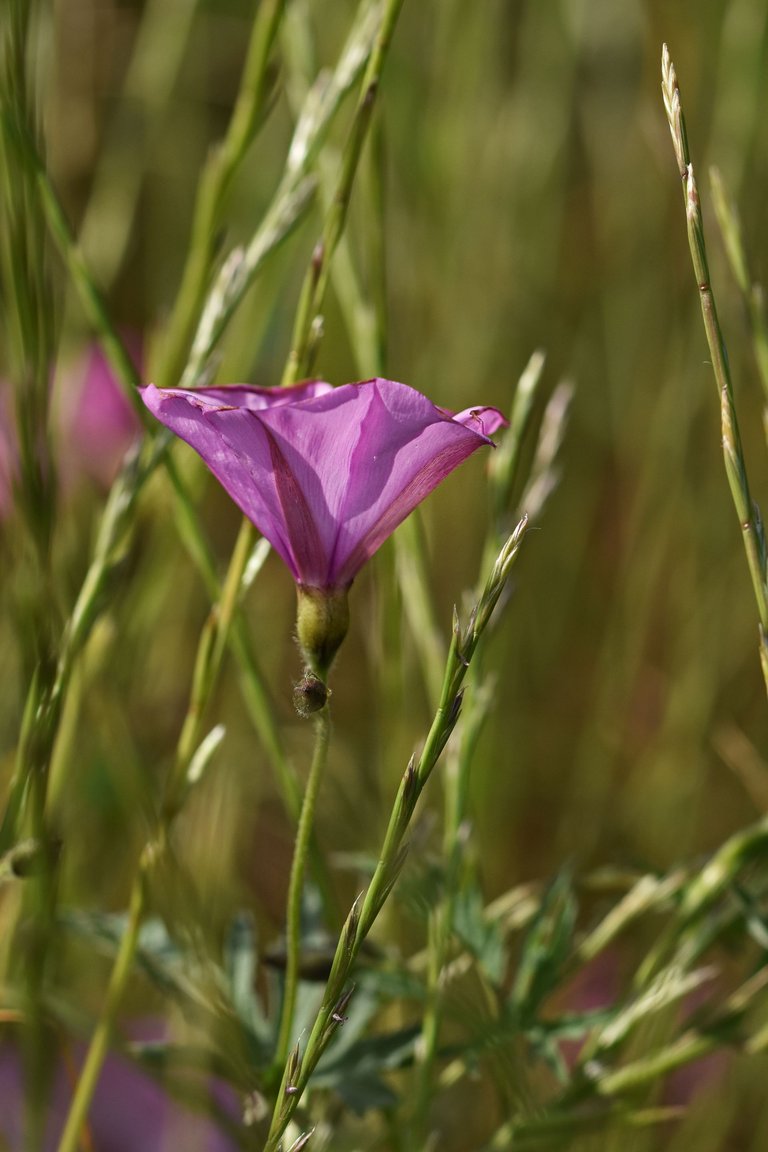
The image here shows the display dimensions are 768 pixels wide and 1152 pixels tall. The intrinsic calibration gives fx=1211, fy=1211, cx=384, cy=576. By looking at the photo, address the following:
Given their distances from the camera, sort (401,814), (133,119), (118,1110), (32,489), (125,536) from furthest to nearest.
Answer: (133,119) < (118,1110) < (125,536) < (32,489) < (401,814)

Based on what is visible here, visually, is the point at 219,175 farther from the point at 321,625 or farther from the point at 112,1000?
the point at 112,1000

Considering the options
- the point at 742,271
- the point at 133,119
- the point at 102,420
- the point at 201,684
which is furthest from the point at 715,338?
the point at 133,119

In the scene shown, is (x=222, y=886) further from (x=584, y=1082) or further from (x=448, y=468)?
(x=448, y=468)

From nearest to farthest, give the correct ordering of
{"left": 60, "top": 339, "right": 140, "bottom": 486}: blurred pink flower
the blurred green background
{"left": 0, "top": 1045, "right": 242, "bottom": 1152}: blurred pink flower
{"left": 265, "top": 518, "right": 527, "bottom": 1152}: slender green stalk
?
1. {"left": 265, "top": 518, "right": 527, "bottom": 1152}: slender green stalk
2. {"left": 0, "top": 1045, "right": 242, "bottom": 1152}: blurred pink flower
3. the blurred green background
4. {"left": 60, "top": 339, "right": 140, "bottom": 486}: blurred pink flower

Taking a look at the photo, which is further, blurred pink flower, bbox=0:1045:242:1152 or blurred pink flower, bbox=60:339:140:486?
blurred pink flower, bbox=60:339:140:486

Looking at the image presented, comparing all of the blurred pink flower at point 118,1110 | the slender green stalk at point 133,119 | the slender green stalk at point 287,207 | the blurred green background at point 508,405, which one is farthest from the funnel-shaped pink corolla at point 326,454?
the slender green stalk at point 133,119

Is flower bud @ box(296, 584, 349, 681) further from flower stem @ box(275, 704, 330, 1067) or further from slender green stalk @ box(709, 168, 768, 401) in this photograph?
slender green stalk @ box(709, 168, 768, 401)

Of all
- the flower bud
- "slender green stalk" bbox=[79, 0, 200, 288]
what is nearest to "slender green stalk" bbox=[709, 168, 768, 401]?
the flower bud
